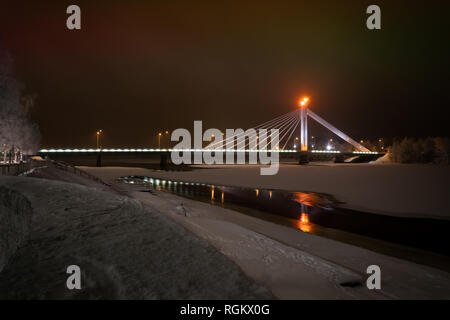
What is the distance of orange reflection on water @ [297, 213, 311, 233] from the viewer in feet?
35.3

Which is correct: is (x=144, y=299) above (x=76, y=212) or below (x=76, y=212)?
below

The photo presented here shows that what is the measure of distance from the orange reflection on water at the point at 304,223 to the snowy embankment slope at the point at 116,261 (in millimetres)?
7030

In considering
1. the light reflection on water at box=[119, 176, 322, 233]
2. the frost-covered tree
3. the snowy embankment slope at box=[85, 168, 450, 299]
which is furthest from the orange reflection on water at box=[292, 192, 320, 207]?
the frost-covered tree

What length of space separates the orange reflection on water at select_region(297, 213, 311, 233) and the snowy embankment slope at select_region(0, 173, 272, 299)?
7030 millimetres

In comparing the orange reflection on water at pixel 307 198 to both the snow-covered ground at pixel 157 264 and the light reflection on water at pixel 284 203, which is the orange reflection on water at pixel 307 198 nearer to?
the light reflection on water at pixel 284 203

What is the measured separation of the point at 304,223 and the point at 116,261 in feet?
31.4

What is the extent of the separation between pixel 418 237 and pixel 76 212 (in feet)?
35.6

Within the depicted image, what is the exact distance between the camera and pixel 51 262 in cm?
370

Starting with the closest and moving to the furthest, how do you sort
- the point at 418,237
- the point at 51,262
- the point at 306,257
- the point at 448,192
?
the point at 51,262 → the point at 306,257 → the point at 418,237 → the point at 448,192

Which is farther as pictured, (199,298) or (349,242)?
(349,242)

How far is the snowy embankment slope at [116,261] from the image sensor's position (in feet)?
10.3

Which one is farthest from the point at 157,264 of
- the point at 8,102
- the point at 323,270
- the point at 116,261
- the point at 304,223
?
the point at 8,102
